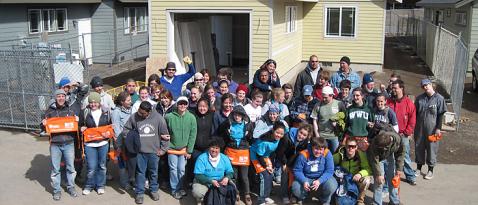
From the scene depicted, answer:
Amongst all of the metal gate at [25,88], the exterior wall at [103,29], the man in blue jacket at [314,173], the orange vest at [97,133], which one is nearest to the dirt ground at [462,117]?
the man in blue jacket at [314,173]

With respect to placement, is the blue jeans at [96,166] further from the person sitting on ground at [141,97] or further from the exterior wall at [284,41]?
the exterior wall at [284,41]

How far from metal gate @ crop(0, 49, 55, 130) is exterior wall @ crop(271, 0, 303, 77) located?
6372 millimetres

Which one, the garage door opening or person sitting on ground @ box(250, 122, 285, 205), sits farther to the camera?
the garage door opening

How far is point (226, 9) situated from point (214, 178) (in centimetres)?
843

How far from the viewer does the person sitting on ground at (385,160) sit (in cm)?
643

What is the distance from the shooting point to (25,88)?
10852mm

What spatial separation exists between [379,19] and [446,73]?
13.9 feet

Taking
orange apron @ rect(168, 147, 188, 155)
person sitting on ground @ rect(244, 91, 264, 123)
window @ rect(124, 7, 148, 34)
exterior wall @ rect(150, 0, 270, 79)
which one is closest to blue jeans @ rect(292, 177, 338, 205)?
person sitting on ground @ rect(244, 91, 264, 123)

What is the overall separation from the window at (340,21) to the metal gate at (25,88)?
11.7m

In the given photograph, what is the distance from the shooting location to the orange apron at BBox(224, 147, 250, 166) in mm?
6883

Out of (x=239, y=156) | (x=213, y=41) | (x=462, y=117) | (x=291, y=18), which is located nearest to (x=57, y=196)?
(x=239, y=156)

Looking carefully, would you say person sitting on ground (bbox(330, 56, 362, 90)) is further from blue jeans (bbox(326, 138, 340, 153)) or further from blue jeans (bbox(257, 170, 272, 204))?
blue jeans (bbox(257, 170, 272, 204))

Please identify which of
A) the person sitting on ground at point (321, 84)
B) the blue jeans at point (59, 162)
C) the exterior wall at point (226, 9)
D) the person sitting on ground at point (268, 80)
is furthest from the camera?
the exterior wall at point (226, 9)

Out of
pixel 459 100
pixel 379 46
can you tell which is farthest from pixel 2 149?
pixel 379 46
